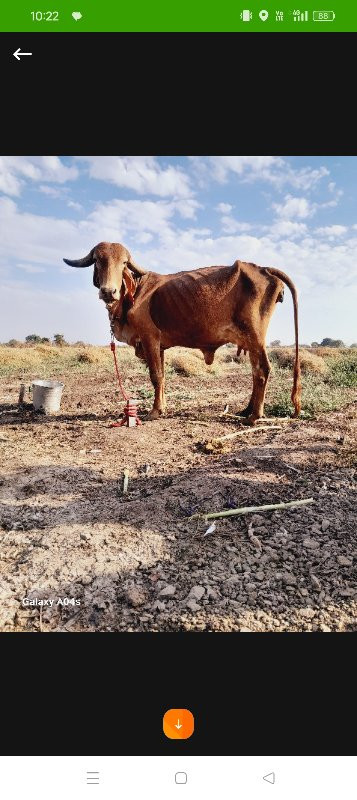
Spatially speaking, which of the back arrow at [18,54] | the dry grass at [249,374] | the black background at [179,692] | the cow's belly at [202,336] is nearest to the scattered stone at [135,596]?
the black background at [179,692]

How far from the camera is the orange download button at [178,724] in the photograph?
1414 millimetres

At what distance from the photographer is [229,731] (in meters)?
1.40

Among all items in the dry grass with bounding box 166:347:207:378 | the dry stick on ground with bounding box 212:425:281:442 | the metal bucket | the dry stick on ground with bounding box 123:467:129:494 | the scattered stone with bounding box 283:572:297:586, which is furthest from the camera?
the dry grass with bounding box 166:347:207:378

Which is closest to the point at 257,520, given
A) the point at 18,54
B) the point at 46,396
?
the point at 18,54

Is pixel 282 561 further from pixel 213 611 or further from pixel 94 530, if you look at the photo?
pixel 94 530

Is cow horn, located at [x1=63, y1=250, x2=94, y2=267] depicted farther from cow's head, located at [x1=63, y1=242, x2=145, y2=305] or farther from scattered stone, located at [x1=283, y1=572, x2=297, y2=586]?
scattered stone, located at [x1=283, y1=572, x2=297, y2=586]

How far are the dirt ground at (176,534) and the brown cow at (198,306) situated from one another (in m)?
1.27

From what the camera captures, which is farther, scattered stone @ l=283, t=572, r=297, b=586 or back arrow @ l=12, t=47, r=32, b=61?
scattered stone @ l=283, t=572, r=297, b=586

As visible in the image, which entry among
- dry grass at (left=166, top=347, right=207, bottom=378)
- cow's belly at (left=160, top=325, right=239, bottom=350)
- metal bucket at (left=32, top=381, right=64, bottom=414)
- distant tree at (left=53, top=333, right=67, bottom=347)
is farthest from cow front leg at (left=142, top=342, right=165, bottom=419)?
distant tree at (left=53, top=333, right=67, bottom=347)
